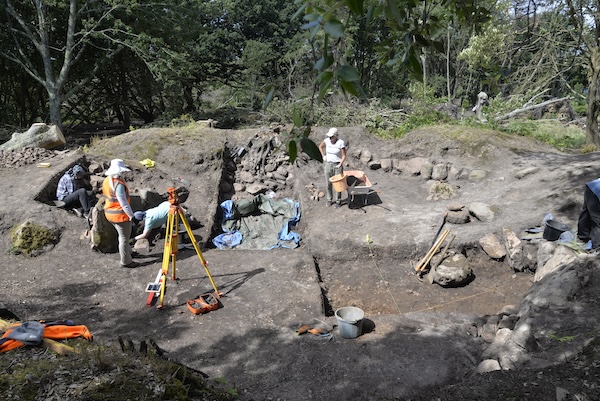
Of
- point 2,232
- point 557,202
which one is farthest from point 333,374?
point 2,232

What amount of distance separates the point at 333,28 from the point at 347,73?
0.46 feet

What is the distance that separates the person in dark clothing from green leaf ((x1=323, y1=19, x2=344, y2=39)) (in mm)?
6163

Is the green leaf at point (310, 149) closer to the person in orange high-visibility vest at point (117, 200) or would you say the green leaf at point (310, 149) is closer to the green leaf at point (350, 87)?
the green leaf at point (350, 87)

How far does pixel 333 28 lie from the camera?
1.30m

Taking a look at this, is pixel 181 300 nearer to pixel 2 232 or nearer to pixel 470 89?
pixel 2 232

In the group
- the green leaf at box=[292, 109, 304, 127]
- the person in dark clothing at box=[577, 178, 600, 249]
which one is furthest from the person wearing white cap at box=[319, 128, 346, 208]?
the green leaf at box=[292, 109, 304, 127]

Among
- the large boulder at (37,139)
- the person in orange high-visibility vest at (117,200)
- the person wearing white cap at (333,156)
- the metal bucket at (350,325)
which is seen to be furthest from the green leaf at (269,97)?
the large boulder at (37,139)

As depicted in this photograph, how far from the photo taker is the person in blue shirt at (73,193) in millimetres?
8250

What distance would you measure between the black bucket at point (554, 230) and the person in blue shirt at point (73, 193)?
8.14m

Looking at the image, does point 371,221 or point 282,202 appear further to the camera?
point 282,202

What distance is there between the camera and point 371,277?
23.7 ft

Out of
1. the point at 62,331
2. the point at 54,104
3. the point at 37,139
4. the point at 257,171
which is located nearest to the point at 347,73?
the point at 62,331

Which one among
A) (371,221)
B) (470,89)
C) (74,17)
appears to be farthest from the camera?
(470,89)

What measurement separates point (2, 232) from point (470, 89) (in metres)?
28.1
